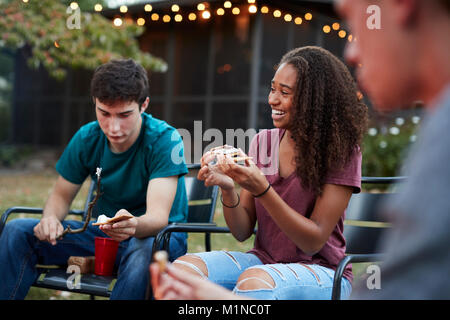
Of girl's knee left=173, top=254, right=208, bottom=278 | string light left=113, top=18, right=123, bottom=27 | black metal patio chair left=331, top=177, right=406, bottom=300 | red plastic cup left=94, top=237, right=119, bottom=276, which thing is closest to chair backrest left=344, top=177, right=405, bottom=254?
black metal patio chair left=331, top=177, right=406, bottom=300

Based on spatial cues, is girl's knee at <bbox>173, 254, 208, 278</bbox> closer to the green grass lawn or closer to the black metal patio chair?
the green grass lawn

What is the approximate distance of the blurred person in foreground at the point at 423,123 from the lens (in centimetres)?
54

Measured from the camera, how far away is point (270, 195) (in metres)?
1.75

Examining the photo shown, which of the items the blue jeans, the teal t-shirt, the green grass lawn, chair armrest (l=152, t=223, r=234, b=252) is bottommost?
the green grass lawn

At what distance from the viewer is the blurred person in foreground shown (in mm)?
536

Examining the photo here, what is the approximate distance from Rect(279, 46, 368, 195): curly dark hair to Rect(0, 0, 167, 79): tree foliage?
6.30 metres

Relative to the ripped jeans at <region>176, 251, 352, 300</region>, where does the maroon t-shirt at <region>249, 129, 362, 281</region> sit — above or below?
above

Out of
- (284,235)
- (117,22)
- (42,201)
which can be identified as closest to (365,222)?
(284,235)

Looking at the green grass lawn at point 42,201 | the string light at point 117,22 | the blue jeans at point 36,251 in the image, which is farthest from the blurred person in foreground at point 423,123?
the string light at point 117,22

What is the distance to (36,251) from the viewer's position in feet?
8.06

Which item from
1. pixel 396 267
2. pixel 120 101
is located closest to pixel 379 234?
pixel 120 101

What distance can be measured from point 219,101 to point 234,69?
71 centimetres

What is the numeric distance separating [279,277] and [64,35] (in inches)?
290

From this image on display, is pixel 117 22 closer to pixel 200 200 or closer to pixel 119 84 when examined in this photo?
pixel 200 200
